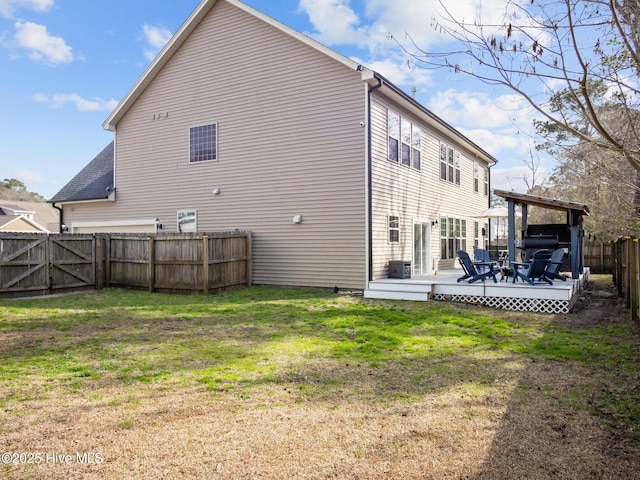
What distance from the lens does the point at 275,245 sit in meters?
12.9

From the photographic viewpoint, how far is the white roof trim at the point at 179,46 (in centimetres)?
1184

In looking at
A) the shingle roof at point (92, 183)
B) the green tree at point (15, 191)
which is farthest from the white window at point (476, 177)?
the green tree at point (15, 191)

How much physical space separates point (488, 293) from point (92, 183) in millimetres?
14355

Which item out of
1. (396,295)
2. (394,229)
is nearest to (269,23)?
(394,229)

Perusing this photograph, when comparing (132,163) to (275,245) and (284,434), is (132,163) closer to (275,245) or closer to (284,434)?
(275,245)

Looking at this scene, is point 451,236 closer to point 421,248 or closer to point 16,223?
point 421,248

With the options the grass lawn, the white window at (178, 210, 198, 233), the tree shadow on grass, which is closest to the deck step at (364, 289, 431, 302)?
the grass lawn

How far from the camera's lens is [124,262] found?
12773mm

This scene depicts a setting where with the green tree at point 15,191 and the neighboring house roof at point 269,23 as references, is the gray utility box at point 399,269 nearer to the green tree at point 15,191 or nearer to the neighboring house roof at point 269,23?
the neighboring house roof at point 269,23

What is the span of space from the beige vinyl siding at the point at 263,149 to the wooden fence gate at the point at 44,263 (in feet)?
9.72

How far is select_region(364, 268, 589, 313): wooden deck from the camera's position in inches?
379

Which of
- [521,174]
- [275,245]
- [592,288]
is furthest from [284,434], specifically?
[521,174]

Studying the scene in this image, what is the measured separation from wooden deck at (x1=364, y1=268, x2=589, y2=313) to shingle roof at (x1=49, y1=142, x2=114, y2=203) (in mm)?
10549

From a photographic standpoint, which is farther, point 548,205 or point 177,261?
point 548,205
